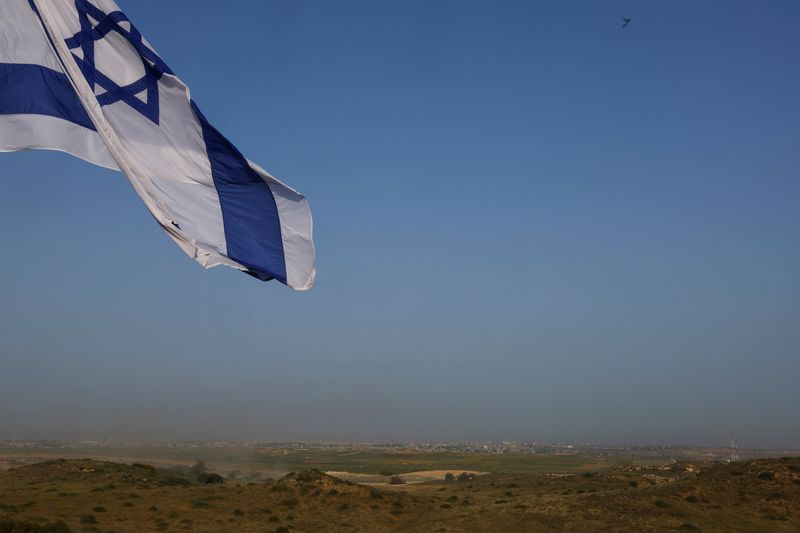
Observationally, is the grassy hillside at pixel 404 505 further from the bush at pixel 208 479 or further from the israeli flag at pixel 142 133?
the israeli flag at pixel 142 133

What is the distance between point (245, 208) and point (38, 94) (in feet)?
12.3

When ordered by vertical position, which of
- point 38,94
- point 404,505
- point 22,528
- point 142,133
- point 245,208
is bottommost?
point 22,528

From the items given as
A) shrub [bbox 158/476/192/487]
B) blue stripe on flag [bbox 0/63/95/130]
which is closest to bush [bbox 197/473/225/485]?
shrub [bbox 158/476/192/487]

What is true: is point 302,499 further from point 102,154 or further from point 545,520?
point 102,154

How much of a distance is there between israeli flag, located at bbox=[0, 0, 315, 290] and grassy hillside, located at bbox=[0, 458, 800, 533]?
69.2ft

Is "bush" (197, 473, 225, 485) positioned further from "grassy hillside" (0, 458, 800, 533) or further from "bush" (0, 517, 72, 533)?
"bush" (0, 517, 72, 533)

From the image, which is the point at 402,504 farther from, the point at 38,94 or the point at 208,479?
the point at 38,94

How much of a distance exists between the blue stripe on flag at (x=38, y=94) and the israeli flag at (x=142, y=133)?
0.02 meters

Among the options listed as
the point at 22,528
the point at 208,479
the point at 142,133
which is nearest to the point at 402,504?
the point at 208,479

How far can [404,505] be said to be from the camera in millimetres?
44406

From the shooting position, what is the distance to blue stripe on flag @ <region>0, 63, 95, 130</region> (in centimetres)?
1173

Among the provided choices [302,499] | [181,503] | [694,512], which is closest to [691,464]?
[694,512]

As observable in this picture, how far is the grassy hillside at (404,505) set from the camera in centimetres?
3650

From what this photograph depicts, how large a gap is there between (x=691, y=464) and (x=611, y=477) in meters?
15.5
